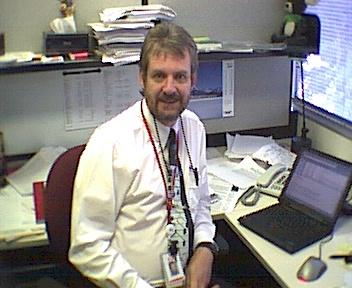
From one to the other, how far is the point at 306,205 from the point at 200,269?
0.46 metres

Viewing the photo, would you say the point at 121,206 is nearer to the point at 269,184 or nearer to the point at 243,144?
the point at 269,184

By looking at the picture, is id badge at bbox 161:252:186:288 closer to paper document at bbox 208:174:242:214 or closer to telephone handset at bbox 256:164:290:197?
paper document at bbox 208:174:242:214

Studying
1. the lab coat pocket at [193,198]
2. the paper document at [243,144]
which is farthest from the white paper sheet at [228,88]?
the lab coat pocket at [193,198]

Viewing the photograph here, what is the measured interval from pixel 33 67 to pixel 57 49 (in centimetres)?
15

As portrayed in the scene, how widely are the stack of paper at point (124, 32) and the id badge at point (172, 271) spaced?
2.55 feet

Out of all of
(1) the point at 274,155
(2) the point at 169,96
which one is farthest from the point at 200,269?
(1) the point at 274,155

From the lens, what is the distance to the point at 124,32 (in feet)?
7.00

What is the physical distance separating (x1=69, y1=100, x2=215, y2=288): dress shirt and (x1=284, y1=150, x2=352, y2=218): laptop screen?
17.9 inches

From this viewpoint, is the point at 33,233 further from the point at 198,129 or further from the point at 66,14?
the point at 66,14

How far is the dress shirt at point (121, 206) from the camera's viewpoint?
1.60 metres

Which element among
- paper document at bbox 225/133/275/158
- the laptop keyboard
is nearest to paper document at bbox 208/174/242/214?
the laptop keyboard

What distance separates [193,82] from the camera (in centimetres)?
175

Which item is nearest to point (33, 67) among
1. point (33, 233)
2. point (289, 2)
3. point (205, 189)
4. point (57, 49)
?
point (57, 49)

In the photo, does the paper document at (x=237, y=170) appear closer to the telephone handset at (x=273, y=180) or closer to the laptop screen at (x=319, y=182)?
the telephone handset at (x=273, y=180)
